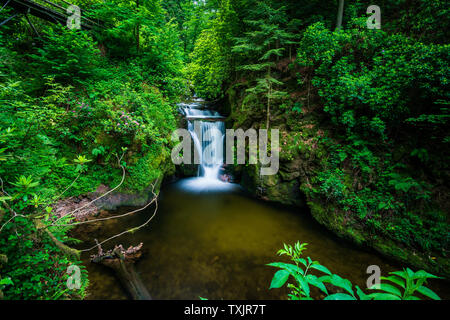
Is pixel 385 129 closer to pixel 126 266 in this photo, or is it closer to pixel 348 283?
pixel 348 283

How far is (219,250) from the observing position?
464 centimetres

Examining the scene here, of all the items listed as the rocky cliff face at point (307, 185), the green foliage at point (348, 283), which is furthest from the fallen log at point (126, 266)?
the rocky cliff face at point (307, 185)

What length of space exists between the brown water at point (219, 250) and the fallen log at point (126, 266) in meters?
0.12

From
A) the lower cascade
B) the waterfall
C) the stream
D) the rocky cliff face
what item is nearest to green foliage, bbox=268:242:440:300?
the stream

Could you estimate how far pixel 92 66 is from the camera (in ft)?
20.1

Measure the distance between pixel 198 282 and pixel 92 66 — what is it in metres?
7.83

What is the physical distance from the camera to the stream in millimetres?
3658

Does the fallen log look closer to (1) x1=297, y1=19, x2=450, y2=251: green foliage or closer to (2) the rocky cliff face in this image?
(2) the rocky cliff face

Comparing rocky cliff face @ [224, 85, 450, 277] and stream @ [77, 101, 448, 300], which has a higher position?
rocky cliff face @ [224, 85, 450, 277]

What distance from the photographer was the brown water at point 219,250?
3654 mm

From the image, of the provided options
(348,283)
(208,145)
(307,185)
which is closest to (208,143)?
(208,145)

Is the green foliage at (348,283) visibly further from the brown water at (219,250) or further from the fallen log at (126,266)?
the fallen log at (126,266)
